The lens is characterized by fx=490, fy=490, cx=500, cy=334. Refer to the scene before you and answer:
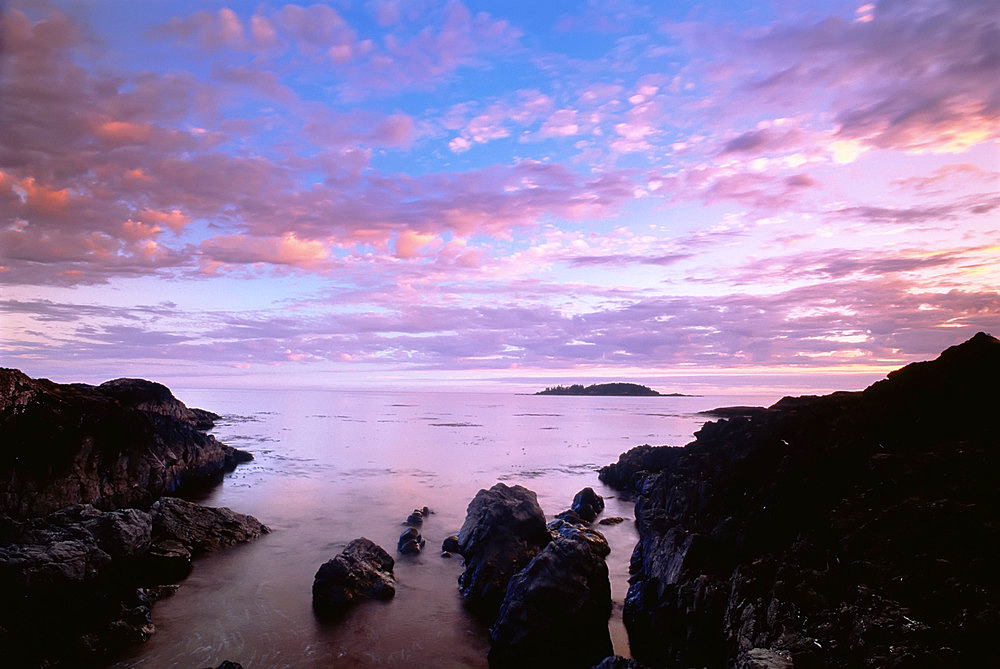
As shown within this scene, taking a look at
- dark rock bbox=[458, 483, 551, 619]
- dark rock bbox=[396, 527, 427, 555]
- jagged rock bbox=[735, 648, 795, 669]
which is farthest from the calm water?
jagged rock bbox=[735, 648, 795, 669]

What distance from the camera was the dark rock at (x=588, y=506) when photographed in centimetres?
3288

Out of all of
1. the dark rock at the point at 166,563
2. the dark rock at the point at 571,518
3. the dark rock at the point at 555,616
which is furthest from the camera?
the dark rock at the point at 571,518

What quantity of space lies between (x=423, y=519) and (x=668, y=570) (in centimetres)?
2029

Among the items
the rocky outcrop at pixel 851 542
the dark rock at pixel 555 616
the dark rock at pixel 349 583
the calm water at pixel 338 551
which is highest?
the rocky outcrop at pixel 851 542

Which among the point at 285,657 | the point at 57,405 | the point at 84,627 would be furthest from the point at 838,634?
the point at 57,405

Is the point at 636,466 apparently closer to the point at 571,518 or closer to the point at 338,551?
the point at 571,518

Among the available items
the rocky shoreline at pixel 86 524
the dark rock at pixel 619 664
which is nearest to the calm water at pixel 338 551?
the rocky shoreline at pixel 86 524

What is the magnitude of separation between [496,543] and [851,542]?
14.5 m

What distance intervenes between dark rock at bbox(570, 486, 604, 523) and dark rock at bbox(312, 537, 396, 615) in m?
15.2

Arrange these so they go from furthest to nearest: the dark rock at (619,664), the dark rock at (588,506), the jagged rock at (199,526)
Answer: the dark rock at (588,506)
the jagged rock at (199,526)
the dark rock at (619,664)

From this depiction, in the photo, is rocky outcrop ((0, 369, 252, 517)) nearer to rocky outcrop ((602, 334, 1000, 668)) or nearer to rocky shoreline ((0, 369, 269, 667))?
rocky shoreline ((0, 369, 269, 667))

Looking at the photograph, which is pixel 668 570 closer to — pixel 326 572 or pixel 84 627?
pixel 326 572

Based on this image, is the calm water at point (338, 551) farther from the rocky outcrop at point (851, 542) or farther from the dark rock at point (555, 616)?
the rocky outcrop at point (851, 542)

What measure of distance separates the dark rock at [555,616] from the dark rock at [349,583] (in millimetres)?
6352
